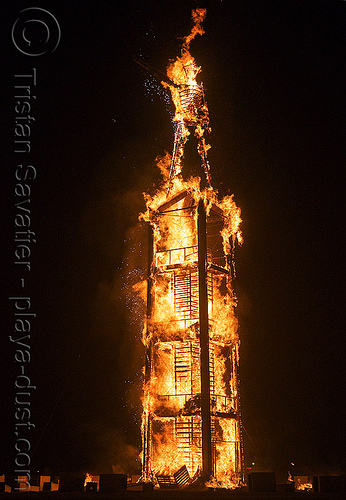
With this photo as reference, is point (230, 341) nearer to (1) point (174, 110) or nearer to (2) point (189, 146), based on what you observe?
(2) point (189, 146)

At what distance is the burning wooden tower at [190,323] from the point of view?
22.0 m

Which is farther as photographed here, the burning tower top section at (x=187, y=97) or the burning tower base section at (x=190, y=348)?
the burning tower top section at (x=187, y=97)

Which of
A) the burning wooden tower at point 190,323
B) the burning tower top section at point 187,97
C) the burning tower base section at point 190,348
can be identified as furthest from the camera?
the burning tower top section at point 187,97

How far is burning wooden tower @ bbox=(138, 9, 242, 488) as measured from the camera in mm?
22000

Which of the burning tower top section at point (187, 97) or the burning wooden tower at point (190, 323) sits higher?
the burning tower top section at point (187, 97)

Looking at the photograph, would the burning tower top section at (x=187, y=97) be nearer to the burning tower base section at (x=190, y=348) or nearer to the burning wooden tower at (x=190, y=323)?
the burning wooden tower at (x=190, y=323)

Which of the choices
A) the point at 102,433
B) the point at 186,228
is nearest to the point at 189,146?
the point at 186,228

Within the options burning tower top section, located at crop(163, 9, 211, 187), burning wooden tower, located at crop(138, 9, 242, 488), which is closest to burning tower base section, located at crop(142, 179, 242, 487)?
burning wooden tower, located at crop(138, 9, 242, 488)

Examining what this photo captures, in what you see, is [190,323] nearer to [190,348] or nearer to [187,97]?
[190,348]

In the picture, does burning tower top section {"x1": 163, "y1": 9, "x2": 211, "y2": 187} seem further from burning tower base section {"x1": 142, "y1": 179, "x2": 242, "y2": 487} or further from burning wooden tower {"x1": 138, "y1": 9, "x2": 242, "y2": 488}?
burning tower base section {"x1": 142, "y1": 179, "x2": 242, "y2": 487}

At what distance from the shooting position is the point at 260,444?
3522 centimetres

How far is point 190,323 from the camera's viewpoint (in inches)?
933

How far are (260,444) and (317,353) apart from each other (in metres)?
7.30

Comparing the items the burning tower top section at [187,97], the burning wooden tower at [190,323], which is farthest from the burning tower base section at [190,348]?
the burning tower top section at [187,97]
